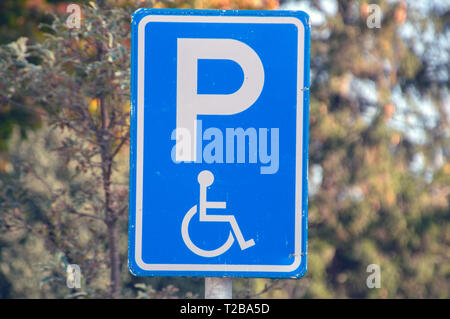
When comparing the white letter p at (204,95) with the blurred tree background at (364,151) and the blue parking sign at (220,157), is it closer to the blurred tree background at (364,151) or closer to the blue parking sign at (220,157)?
the blue parking sign at (220,157)

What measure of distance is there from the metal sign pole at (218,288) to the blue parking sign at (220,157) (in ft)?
0.12

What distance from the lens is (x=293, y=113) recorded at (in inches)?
100

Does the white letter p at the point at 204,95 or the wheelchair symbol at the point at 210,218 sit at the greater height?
the white letter p at the point at 204,95

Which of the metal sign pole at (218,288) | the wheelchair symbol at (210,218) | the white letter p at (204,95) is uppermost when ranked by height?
the white letter p at (204,95)

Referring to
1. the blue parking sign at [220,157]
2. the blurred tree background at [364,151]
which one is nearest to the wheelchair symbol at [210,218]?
the blue parking sign at [220,157]

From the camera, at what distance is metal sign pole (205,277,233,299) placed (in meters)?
2.53

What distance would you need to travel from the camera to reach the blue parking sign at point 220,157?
2518 millimetres

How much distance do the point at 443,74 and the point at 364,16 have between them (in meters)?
2.20

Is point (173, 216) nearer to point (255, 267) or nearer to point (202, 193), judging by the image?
point (202, 193)

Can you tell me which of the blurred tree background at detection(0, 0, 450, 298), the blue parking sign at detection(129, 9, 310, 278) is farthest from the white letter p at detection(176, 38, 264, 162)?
the blurred tree background at detection(0, 0, 450, 298)

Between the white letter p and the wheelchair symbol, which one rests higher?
the white letter p

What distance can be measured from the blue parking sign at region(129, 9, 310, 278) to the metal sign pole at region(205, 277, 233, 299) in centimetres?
4

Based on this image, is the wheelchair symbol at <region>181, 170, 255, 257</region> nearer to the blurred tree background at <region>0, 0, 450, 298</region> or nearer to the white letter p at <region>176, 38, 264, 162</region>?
the white letter p at <region>176, 38, 264, 162</region>
